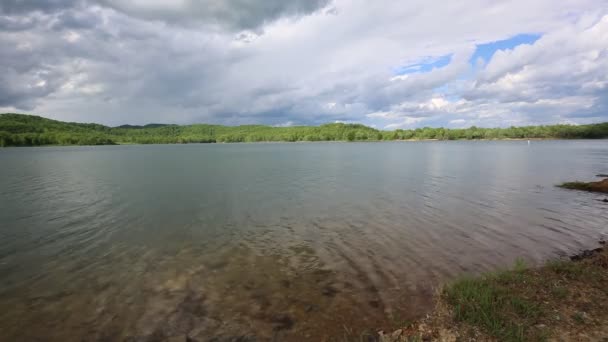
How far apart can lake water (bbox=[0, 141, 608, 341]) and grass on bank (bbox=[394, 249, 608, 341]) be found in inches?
48.6

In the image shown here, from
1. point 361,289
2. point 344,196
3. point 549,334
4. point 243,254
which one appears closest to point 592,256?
point 549,334

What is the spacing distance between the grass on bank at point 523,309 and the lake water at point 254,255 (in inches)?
48.6

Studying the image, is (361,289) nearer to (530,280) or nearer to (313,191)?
(530,280)

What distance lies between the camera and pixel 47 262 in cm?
1244

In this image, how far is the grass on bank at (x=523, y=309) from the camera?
20.7 feet

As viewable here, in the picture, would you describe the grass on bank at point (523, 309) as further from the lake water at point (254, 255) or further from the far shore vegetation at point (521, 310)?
the lake water at point (254, 255)

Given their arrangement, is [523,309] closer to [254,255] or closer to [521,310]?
[521,310]

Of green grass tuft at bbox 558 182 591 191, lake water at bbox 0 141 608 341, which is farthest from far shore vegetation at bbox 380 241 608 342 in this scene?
green grass tuft at bbox 558 182 591 191

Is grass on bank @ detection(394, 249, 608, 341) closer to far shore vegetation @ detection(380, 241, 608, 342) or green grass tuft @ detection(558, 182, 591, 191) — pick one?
far shore vegetation @ detection(380, 241, 608, 342)

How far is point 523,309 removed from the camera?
7062 mm

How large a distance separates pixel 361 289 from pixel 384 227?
298 inches

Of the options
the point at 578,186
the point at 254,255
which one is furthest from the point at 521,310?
the point at 578,186

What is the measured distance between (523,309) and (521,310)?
6cm

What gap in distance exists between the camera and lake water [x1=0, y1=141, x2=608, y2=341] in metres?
8.26
